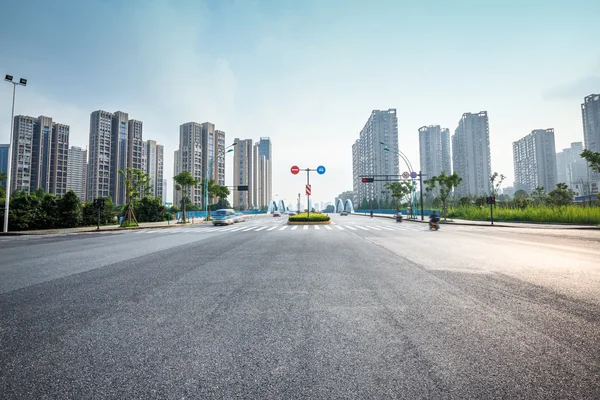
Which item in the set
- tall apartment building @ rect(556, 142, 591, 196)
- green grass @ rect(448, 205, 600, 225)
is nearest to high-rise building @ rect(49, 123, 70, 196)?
green grass @ rect(448, 205, 600, 225)

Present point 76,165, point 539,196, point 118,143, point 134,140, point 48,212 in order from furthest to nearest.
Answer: point 76,165 → point 134,140 → point 118,143 → point 539,196 → point 48,212

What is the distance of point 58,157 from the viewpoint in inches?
3302

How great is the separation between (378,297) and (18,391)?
378 cm

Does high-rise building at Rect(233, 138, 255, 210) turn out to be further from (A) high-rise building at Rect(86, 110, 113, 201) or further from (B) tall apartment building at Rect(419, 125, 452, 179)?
(B) tall apartment building at Rect(419, 125, 452, 179)

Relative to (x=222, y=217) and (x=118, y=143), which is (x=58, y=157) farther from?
(x=222, y=217)

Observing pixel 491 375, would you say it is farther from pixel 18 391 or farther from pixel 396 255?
pixel 396 255

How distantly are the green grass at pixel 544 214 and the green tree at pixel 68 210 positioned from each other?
142 feet

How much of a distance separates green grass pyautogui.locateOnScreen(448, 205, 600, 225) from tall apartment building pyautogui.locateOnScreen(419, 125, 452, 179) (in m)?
96.9

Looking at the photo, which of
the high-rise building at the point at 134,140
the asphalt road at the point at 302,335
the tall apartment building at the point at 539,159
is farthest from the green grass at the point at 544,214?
the tall apartment building at the point at 539,159

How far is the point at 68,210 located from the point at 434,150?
435 ft

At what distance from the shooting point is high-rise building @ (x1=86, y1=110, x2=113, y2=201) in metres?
83.5

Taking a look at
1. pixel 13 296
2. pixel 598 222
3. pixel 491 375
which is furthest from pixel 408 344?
pixel 598 222

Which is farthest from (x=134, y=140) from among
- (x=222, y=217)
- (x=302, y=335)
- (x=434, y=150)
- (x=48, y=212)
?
(x=434, y=150)

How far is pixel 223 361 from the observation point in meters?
2.19
